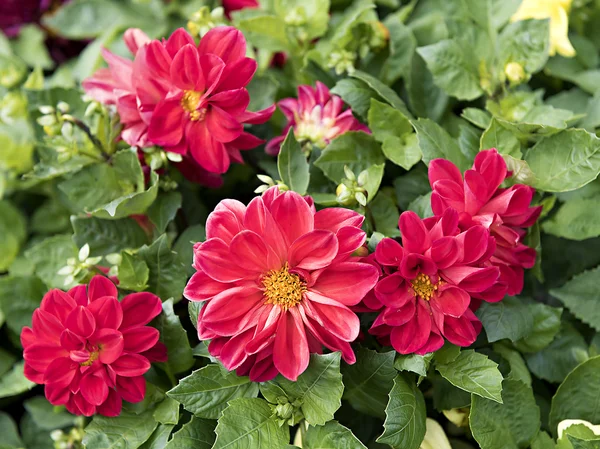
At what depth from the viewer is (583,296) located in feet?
2.42

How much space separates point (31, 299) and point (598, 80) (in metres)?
0.78

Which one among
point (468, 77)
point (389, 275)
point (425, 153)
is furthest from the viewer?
point (468, 77)

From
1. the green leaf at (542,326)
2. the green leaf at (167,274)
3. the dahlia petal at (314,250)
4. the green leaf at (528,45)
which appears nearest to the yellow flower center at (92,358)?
the green leaf at (167,274)

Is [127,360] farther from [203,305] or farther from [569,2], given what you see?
[569,2]

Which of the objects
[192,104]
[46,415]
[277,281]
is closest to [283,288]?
[277,281]

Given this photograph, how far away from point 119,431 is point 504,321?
40 centimetres

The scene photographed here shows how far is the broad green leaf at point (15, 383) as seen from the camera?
0.78m

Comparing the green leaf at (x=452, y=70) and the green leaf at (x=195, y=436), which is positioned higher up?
the green leaf at (x=452, y=70)

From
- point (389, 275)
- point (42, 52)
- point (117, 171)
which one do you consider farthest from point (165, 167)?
point (42, 52)

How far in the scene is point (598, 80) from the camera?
85 centimetres

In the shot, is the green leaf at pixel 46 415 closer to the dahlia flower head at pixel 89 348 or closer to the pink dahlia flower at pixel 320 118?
the dahlia flower head at pixel 89 348

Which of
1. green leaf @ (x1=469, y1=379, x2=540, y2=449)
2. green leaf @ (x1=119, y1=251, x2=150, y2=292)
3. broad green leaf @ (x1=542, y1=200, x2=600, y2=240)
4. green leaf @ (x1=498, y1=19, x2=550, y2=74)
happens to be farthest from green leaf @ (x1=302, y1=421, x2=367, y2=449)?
green leaf @ (x1=498, y1=19, x2=550, y2=74)

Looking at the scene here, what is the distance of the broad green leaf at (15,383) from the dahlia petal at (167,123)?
0.34 metres

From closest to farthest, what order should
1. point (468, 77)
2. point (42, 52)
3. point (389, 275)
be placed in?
point (389, 275)
point (468, 77)
point (42, 52)
